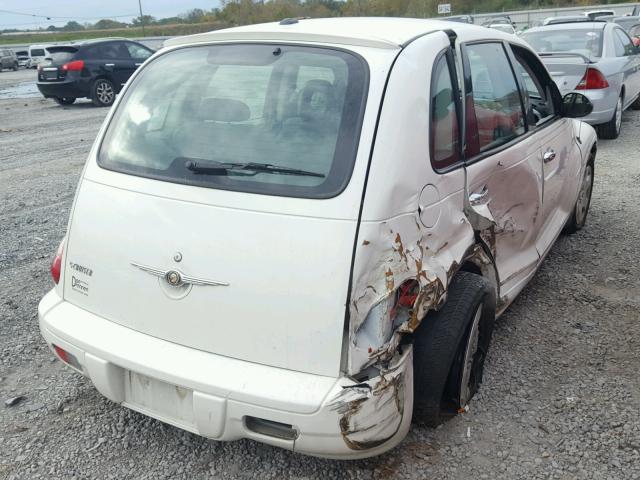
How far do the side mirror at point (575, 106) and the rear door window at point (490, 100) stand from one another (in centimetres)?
83

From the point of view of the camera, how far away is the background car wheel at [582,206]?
16.4 ft

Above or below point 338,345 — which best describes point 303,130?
above

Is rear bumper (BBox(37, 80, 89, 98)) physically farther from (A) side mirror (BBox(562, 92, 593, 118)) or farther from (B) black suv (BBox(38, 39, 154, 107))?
(A) side mirror (BBox(562, 92, 593, 118))

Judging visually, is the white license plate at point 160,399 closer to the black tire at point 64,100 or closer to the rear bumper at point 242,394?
the rear bumper at point 242,394

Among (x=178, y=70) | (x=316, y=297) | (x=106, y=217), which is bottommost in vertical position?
(x=316, y=297)

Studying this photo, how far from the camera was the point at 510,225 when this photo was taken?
10.5 ft

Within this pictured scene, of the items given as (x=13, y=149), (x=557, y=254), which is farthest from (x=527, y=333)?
(x=13, y=149)

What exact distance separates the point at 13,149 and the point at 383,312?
9435 mm

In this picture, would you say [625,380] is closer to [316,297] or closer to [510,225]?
[510,225]

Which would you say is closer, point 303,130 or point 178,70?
point 303,130

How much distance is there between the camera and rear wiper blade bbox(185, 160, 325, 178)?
2326 millimetres

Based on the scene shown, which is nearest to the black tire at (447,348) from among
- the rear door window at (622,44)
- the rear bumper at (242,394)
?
the rear bumper at (242,394)

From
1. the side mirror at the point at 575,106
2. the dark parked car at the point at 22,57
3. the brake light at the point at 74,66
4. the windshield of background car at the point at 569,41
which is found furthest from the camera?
the dark parked car at the point at 22,57

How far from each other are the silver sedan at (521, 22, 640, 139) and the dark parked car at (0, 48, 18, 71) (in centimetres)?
3858
